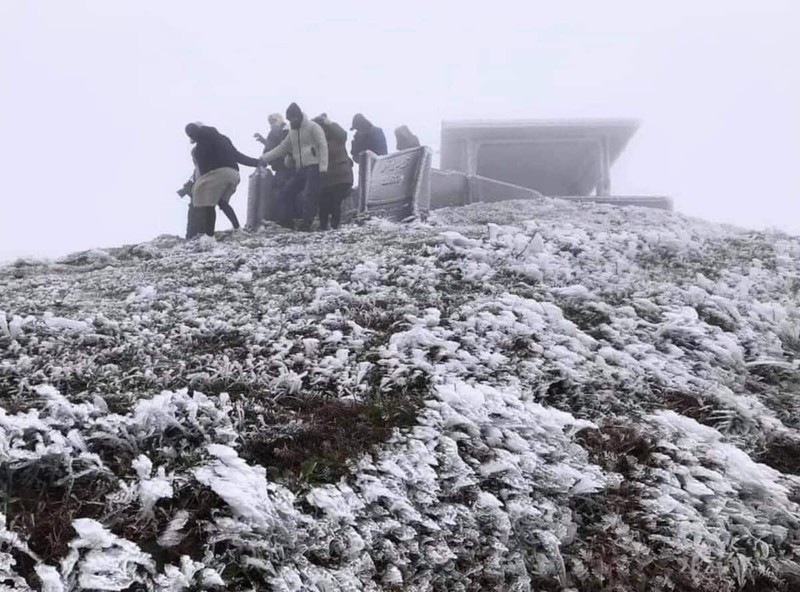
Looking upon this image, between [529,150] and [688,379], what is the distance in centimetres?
1865

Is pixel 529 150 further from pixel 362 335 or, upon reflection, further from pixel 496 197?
pixel 362 335

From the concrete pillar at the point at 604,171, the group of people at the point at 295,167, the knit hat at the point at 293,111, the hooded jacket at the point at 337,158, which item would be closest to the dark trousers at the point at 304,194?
the group of people at the point at 295,167

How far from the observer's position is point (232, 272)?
860cm

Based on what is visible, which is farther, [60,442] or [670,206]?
[670,206]

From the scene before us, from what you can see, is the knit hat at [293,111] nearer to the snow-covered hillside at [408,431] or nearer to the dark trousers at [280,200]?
the dark trousers at [280,200]

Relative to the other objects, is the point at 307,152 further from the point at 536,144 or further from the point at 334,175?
the point at 536,144

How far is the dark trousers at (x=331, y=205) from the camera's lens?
12078 mm

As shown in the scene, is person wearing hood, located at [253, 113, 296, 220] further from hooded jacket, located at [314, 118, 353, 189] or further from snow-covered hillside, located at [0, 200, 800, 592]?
snow-covered hillside, located at [0, 200, 800, 592]

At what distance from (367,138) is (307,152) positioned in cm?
380

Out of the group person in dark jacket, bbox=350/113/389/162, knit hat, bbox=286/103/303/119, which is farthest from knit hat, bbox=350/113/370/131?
knit hat, bbox=286/103/303/119

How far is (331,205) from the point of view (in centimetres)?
1224

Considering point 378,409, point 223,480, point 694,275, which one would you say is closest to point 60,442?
point 223,480

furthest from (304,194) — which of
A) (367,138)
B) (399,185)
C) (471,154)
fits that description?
(471,154)

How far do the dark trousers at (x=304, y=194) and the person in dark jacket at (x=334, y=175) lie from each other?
15cm
